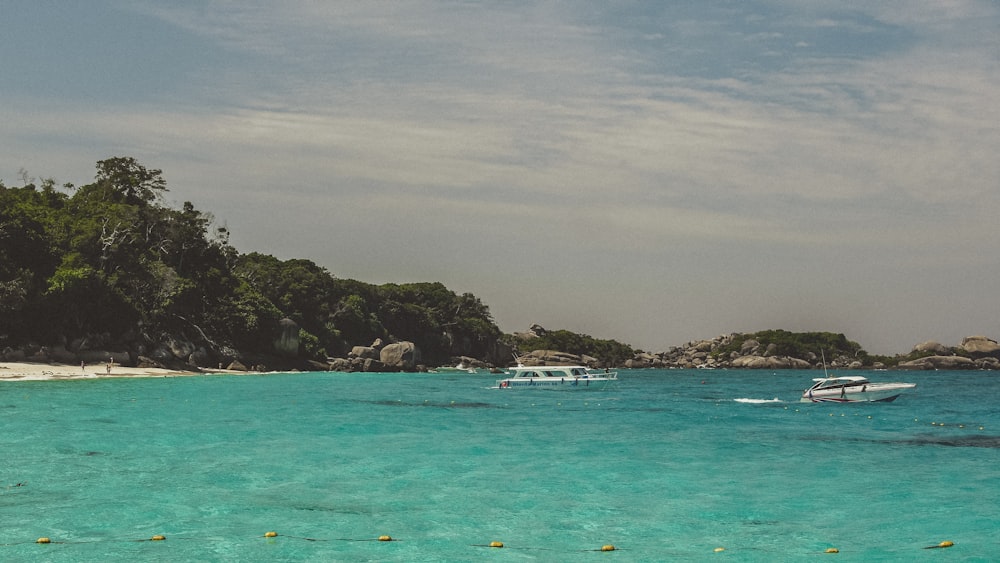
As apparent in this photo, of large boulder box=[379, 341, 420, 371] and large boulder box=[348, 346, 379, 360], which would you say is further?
large boulder box=[348, 346, 379, 360]

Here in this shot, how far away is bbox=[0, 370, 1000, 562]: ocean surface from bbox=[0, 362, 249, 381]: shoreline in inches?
931

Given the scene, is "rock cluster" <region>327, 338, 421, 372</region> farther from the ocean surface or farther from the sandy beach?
the ocean surface

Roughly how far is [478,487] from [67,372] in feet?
202

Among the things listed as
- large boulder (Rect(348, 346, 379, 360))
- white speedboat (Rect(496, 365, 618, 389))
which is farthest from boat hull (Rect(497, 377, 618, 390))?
large boulder (Rect(348, 346, 379, 360))

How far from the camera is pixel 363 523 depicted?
671 inches

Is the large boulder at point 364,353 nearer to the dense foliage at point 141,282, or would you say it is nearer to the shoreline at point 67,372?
the dense foliage at point 141,282

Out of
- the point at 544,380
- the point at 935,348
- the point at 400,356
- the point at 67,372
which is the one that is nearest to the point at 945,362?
the point at 935,348

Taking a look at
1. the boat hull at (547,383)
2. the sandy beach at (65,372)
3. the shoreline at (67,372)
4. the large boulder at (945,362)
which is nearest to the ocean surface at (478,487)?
the sandy beach at (65,372)

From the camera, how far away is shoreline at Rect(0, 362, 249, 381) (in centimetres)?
Answer: 6438

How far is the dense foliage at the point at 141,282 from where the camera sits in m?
78.6

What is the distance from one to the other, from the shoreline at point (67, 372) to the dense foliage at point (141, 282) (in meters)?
4.70

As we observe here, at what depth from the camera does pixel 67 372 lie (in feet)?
233

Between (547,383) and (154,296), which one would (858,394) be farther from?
(154,296)

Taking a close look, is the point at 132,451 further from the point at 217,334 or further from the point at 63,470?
the point at 217,334
